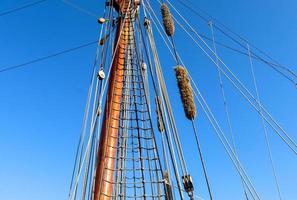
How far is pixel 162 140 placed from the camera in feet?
21.3

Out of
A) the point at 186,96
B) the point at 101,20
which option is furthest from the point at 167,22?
the point at 101,20

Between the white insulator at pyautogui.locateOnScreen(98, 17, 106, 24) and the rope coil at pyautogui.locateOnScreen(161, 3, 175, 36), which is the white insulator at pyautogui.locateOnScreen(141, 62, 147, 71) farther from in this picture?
the rope coil at pyautogui.locateOnScreen(161, 3, 175, 36)

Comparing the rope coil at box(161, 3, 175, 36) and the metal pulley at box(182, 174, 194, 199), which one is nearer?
the metal pulley at box(182, 174, 194, 199)

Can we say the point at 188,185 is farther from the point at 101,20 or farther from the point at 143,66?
the point at 101,20

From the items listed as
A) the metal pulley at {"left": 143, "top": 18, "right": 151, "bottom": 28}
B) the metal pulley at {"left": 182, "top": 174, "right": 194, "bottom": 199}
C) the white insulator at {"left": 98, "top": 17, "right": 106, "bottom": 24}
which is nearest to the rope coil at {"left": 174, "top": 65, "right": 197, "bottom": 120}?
the metal pulley at {"left": 182, "top": 174, "right": 194, "bottom": 199}

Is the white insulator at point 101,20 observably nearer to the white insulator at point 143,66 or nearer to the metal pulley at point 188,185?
the white insulator at point 143,66

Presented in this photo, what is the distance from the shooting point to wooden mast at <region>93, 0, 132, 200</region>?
600 cm

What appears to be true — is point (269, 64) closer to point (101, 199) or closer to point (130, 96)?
point (130, 96)

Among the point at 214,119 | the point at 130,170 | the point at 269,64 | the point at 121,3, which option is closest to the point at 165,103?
the point at 214,119

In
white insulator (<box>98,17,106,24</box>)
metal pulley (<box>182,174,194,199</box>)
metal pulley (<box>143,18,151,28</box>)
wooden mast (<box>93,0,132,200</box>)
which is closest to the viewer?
metal pulley (<box>182,174,194,199</box>)

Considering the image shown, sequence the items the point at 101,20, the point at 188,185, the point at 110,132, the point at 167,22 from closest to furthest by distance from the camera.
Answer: the point at 188,185, the point at 167,22, the point at 110,132, the point at 101,20

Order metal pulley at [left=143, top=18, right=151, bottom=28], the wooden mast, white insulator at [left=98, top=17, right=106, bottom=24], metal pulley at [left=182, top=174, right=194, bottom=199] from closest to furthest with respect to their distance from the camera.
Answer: metal pulley at [left=182, top=174, right=194, bottom=199] < the wooden mast < metal pulley at [left=143, top=18, right=151, bottom=28] < white insulator at [left=98, top=17, right=106, bottom=24]

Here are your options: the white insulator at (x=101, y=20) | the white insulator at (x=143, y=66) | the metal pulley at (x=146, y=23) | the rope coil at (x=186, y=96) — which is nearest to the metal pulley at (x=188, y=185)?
the rope coil at (x=186, y=96)

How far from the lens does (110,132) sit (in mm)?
6660
